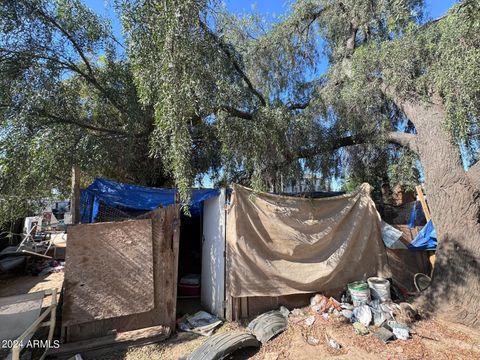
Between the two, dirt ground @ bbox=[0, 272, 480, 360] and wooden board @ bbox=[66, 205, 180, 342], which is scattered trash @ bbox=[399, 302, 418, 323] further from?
wooden board @ bbox=[66, 205, 180, 342]

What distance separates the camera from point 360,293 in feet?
14.0

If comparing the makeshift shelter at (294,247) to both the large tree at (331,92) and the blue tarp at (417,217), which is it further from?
the blue tarp at (417,217)

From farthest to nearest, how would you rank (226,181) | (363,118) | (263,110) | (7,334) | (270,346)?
1. (226,181)
2. (363,118)
3. (263,110)
4. (270,346)
5. (7,334)

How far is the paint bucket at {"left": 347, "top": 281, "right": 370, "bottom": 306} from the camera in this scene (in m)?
4.25

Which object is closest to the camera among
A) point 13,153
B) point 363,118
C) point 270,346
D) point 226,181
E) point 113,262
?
point 270,346

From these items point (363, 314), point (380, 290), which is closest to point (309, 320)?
point (363, 314)

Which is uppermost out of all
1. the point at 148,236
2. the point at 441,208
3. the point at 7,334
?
the point at 441,208

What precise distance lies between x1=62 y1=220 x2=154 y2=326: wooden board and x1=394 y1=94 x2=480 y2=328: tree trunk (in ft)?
14.5

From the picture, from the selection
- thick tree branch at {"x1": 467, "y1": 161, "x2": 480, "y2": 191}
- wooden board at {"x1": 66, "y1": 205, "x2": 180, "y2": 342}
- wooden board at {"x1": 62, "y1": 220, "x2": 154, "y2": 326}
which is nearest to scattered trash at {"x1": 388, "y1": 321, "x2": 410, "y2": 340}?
thick tree branch at {"x1": 467, "y1": 161, "x2": 480, "y2": 191}

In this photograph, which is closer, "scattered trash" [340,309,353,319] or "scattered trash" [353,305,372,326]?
"scattered trash" [353,305,372,326]

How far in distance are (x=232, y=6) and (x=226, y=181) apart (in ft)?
11.9

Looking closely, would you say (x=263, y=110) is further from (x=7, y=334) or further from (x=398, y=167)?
(x=7, y=334)

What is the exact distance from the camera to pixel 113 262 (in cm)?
369

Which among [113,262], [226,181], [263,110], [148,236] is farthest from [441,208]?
[113,262]
